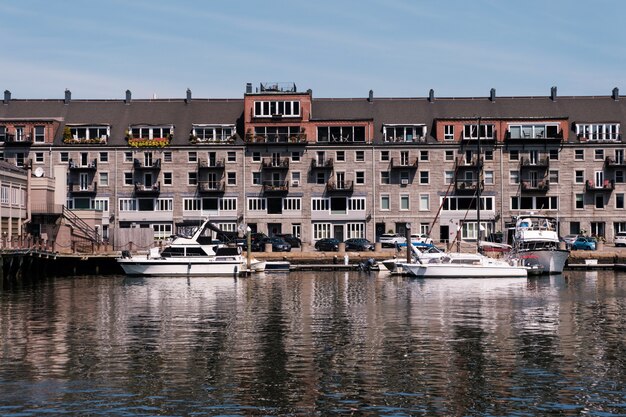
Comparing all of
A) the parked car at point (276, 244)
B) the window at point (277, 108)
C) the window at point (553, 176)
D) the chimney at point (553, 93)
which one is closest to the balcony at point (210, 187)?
the window at point (277, 108)

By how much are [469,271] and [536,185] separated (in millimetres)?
42309

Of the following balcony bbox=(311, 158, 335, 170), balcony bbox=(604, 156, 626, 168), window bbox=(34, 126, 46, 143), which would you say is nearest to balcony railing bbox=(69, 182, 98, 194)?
window bbox=(34, 126, 46, 143)

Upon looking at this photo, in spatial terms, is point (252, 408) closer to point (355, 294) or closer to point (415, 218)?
point (355, 294)

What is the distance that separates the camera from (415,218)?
389ft

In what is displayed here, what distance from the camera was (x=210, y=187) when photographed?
391 feet

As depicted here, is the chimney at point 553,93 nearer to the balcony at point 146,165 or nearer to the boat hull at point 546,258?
the boat hull at point 546,258

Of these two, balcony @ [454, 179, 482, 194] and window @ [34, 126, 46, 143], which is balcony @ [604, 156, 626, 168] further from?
window @ [34, 126, 46, 143]

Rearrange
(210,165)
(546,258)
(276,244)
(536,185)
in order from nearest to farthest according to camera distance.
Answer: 1. (546,258)
2. (276,244)
3. (536,185)
4. (210,165)

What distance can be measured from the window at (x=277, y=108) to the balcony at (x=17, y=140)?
28129 mm

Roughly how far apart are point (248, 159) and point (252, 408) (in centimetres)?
9432

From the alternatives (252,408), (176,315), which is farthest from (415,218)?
(252,408)

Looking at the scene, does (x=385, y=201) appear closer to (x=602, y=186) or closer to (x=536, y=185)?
(x=536, y=185)

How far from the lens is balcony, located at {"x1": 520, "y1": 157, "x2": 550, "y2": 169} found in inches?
4638

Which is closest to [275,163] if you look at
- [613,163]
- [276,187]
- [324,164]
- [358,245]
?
[276,187]
